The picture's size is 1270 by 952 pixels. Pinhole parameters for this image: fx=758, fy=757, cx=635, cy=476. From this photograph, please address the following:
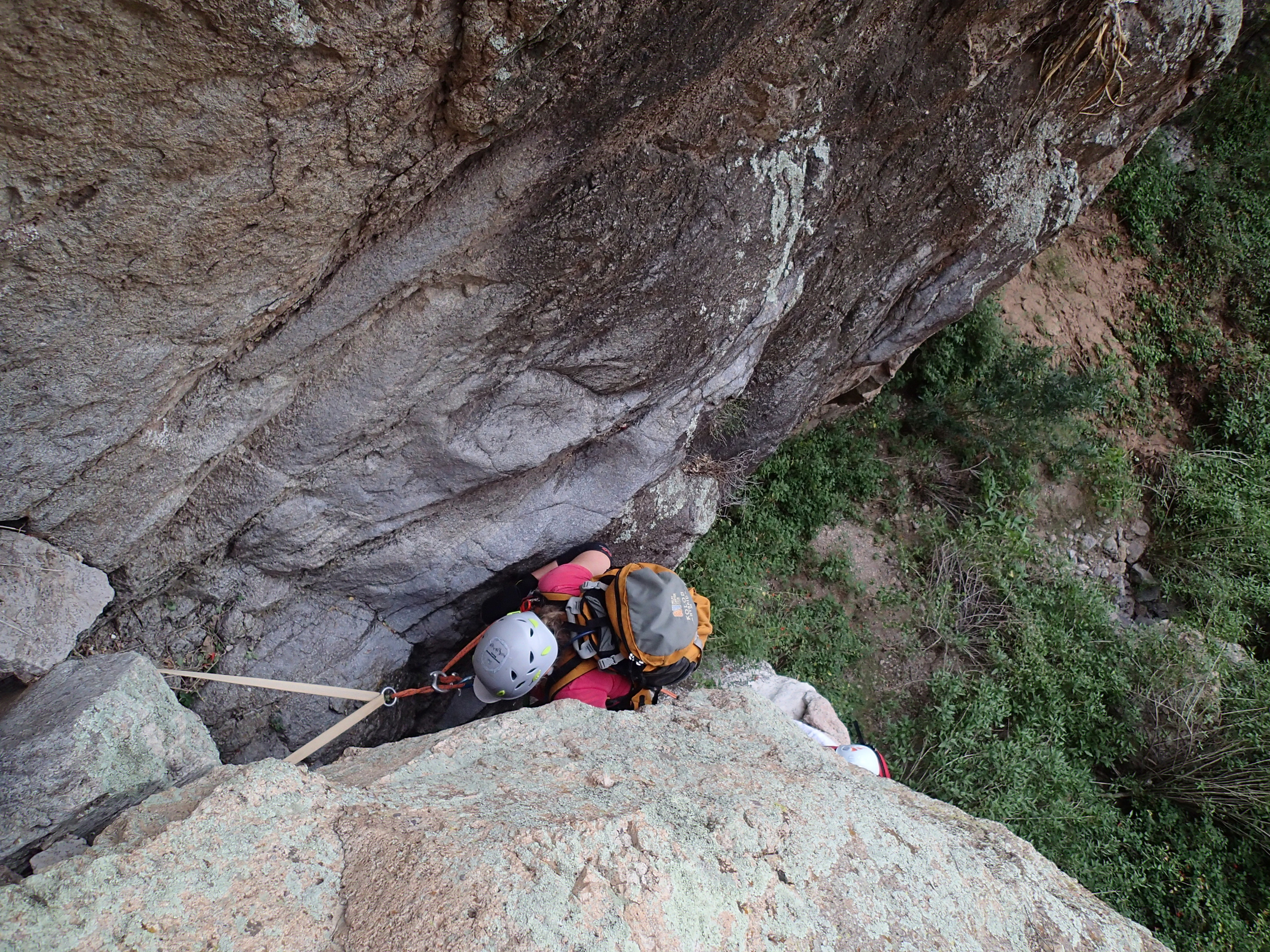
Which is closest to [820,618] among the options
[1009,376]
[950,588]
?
[950,588]

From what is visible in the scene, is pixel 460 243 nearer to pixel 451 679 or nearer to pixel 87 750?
pixel 87 750

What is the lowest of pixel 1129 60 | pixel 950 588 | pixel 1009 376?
pixel 950 588

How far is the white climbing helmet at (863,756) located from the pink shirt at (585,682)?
132 centimetres

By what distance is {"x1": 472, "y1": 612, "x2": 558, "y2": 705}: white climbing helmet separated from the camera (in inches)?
147

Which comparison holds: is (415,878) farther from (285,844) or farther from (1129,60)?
(1129,60)

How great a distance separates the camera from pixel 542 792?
238 centimetres

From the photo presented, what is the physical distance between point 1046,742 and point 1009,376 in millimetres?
3244

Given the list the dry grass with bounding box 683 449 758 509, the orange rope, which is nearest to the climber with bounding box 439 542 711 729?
the orange rope

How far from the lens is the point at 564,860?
201cm

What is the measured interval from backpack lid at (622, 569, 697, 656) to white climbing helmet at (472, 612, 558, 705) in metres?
0.47

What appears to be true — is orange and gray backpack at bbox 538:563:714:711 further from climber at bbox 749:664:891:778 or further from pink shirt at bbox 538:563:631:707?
climber at bbox 749:664:891:778

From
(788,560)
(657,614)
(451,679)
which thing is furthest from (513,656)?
(788,560)

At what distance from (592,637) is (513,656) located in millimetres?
438

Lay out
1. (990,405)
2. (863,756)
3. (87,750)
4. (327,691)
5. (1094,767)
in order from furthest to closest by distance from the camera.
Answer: (990,405)
(1094,767)
(863,756)
(327,691)
(87,750)
